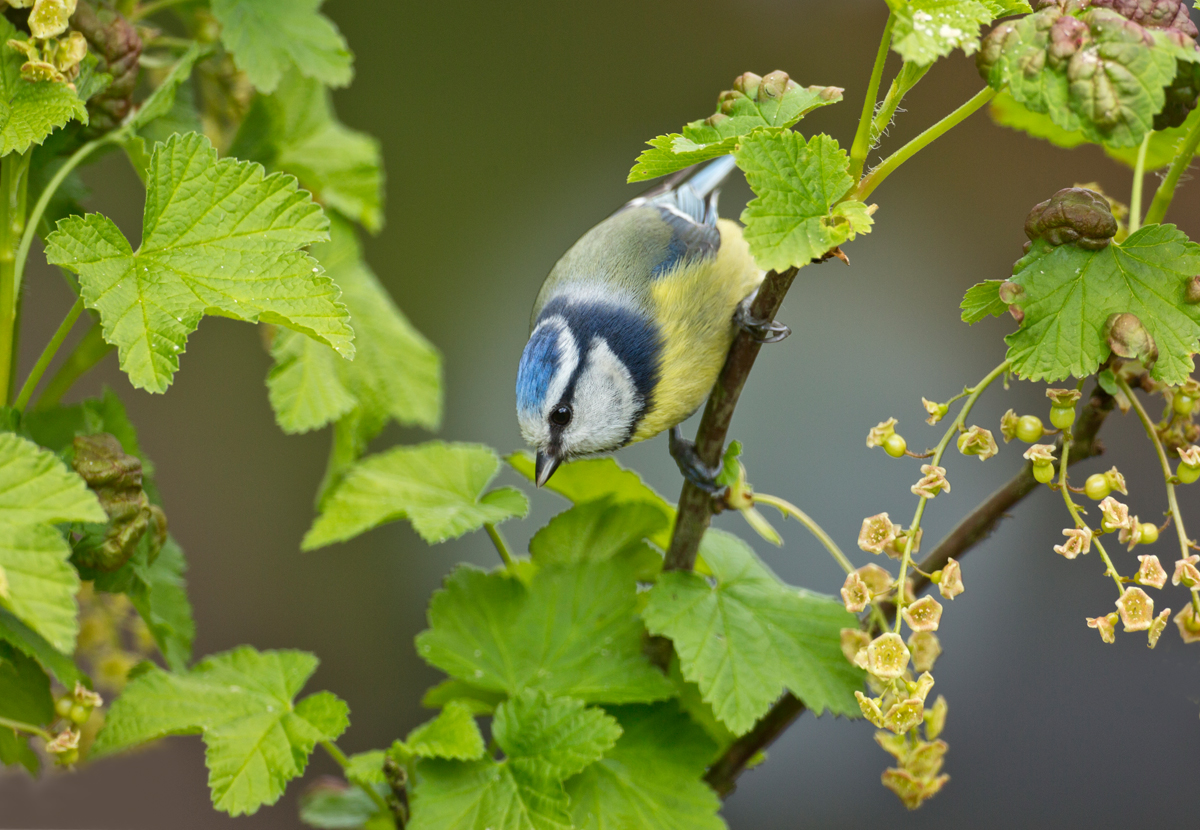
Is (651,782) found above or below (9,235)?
below

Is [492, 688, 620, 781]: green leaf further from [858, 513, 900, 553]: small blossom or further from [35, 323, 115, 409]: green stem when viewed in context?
[35, 323, 115, 409]: green stem

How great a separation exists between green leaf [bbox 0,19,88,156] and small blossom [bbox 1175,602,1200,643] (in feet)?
2.37

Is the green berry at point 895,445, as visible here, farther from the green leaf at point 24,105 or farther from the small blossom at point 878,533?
the green leaf at point 24,105

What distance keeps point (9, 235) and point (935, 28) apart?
0.59 meters

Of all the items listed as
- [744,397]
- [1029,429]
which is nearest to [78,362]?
[1029,429]

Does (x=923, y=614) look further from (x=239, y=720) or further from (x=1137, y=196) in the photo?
(x=239, y=720)

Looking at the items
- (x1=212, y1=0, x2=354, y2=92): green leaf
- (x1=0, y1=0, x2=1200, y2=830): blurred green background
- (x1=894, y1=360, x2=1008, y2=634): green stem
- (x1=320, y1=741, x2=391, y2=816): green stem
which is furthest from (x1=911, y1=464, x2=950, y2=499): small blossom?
(x1=0, y1=0, x2=1200, y2=830): blurred green background

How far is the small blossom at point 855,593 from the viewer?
0.62 meters

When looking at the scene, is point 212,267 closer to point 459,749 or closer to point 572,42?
point 459,749

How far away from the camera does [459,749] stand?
26.1 inches

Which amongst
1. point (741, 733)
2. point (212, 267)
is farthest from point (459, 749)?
point (212, 267)

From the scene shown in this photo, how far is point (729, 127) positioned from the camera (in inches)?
23.9

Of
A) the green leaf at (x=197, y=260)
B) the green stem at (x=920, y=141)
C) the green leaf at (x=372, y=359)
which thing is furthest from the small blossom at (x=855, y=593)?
the green leaf at (x=372, y=359)

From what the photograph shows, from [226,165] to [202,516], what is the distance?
1.76 m
